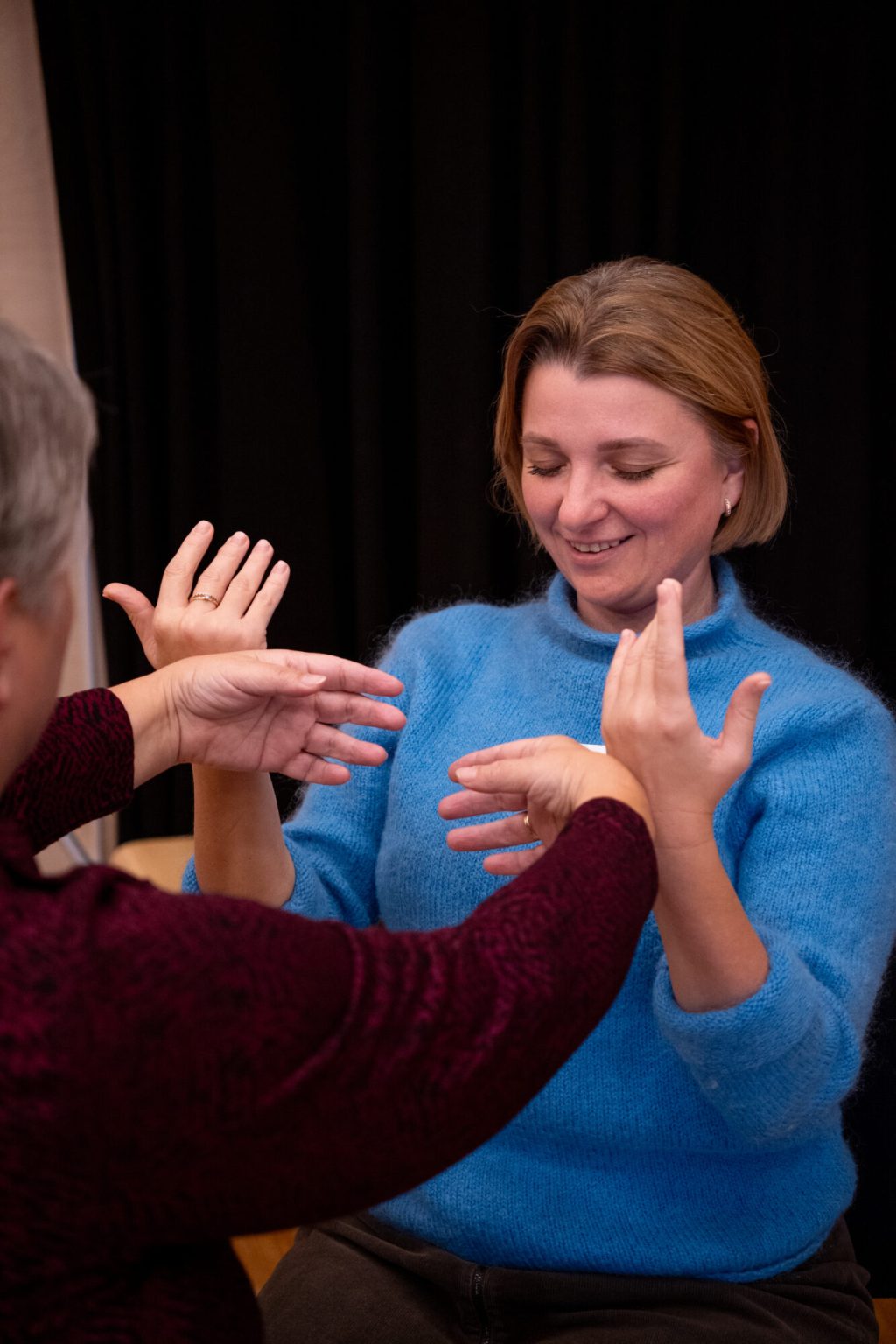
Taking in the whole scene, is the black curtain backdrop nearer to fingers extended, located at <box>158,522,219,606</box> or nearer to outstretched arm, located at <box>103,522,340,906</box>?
outstretched arm, located at <box>103,522,340,906</box>

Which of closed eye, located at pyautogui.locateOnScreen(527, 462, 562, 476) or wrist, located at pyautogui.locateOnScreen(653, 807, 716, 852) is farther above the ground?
closed eye, located at pyautogui.locateOnScreen(527, 462, 562, 476)

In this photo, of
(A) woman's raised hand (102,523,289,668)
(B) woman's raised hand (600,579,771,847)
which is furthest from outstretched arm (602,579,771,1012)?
(A) woman's raised hand (102,523,289,668)

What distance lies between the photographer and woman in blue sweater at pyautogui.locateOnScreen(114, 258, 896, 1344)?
47.2 inches

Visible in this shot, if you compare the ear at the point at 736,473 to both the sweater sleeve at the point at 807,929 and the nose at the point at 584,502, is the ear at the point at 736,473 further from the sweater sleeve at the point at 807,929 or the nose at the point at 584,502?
the sweater sleeve at the point at 807,929

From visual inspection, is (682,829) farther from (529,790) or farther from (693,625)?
(693,625)

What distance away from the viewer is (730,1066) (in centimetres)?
120

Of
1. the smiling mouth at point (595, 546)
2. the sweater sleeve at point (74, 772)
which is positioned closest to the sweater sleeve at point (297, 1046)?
the sweater sleeve at point (74, 772)

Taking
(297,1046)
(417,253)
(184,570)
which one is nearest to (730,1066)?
(297,1046)

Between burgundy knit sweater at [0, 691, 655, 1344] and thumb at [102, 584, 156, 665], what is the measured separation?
635 millimetres

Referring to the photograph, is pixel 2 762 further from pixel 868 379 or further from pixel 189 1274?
pixel 868 379

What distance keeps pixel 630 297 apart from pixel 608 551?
30 cm

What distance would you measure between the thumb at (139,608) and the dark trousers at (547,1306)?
0.72 meters

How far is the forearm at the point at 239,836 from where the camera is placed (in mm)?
1479

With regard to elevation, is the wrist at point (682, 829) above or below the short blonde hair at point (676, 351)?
below
